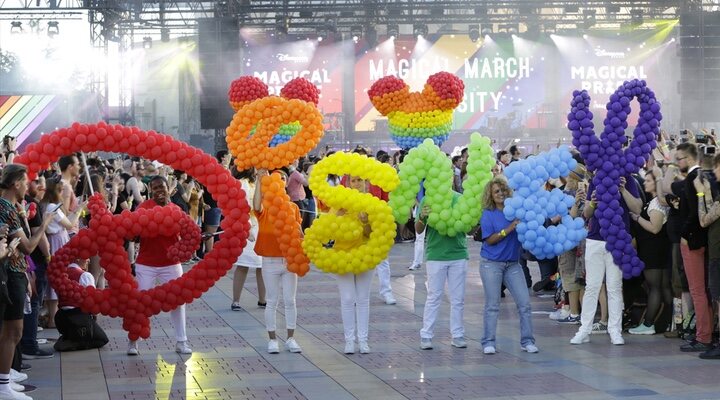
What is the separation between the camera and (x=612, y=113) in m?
11.6

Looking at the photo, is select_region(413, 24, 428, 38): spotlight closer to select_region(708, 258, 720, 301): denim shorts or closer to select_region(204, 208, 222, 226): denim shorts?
select_region(204, 208, 222, 226): denim shorts

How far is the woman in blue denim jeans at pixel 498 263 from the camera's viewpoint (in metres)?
11.0

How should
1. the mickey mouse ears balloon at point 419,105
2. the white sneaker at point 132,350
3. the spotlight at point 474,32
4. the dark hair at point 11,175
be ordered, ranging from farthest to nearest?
the spotlight at point 474,32, the mickey mouse ears balloon at point 419,105, the white sneaker at point 132,350, the dark hair at point 11,175

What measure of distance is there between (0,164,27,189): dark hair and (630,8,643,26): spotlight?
87.3ft

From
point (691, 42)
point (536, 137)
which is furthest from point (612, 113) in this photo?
point (536, 137)

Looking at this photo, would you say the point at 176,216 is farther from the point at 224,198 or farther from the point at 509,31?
the point at 509,31

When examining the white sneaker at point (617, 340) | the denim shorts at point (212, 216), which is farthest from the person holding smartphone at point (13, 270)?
the denim shorts at point (212, 216)

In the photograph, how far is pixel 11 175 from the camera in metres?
9.20

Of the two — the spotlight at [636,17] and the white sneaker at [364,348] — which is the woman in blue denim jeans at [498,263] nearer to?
the white sneaker at [364,348]

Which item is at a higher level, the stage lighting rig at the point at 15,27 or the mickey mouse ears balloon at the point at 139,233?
the stage lighting rig at the point at 15,27

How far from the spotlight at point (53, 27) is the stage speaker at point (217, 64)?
6.17 metres

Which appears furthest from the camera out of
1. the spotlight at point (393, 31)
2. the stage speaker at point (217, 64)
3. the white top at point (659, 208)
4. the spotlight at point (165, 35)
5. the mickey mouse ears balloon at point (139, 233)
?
the spotlight at point (393, 31)

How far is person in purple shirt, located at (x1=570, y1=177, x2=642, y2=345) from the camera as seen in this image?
1144 cm

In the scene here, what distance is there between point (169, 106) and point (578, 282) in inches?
1166
